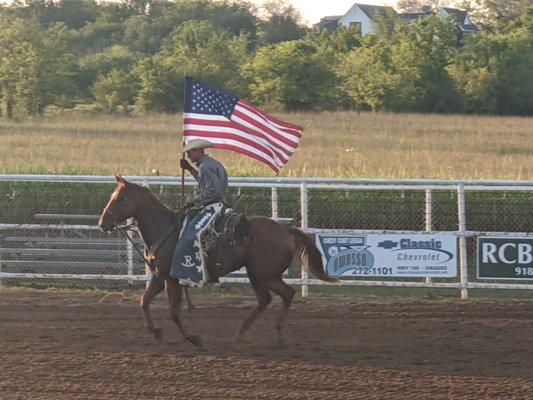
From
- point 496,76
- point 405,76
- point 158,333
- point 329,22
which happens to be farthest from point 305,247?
point 329,22

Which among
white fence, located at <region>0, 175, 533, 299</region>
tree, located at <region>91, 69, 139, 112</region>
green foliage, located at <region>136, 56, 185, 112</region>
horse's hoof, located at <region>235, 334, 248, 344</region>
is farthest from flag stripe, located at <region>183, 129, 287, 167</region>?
tree, located at <region>91, 69, 139, 112</region>

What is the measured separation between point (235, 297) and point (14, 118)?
31.7m

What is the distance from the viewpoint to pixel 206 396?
7832mm

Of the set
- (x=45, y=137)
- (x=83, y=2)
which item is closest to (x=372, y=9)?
(x=83, y=2)

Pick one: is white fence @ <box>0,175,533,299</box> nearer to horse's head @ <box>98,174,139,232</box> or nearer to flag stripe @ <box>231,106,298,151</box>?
flag stripe @ <box>231,106,298,151</box>

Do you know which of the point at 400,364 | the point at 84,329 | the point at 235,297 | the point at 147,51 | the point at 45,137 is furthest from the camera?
the point at 147,51

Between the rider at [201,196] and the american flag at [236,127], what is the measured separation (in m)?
1.42

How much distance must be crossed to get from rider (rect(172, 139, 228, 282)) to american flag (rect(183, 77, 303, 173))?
142 centimetres

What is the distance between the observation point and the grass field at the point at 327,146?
22.7 metres

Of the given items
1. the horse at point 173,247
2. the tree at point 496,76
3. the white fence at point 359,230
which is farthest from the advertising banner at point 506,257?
Result: the tree at point 496,76

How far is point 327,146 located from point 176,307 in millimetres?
21785

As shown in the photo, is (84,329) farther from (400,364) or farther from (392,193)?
(392,193)

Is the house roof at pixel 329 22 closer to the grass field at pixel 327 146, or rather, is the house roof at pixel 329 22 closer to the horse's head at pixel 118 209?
the grass field at pixel 327 146

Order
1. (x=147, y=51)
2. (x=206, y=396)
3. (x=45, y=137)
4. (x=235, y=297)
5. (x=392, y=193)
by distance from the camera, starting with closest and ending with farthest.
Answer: (x=206, y=396), (x=235, y=297), (x=392, y=193), (x=45, y=137), (x=147, y=51)
